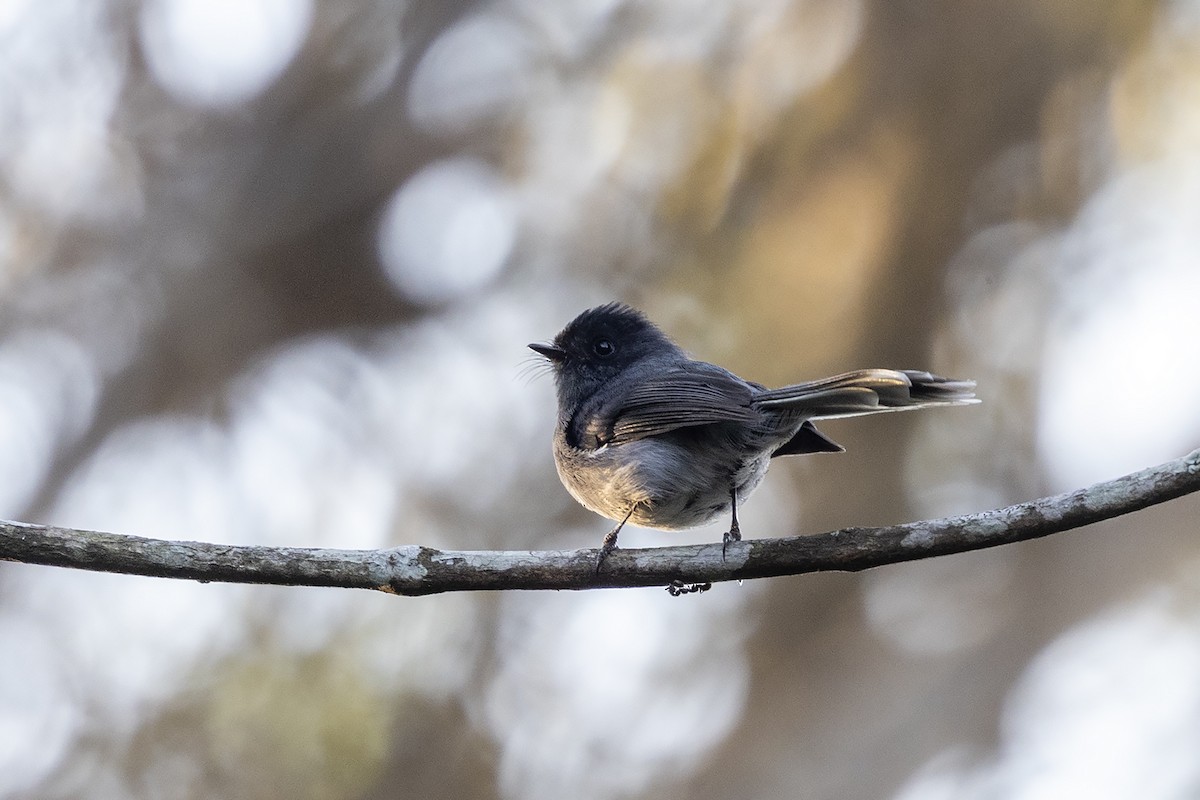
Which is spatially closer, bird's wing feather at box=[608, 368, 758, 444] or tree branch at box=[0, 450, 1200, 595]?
tree branch at box=[0, 450, 1200, 595]

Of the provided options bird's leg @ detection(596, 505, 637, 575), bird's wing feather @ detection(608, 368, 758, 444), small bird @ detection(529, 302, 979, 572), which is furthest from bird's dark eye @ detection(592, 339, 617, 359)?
bird's leg @ detection(596, 505, 637, 575)

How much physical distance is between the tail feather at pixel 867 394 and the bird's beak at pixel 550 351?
4.61ft

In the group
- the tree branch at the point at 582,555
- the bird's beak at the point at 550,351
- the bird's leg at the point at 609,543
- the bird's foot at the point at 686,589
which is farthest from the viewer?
the bird's beak at the point at 550,351

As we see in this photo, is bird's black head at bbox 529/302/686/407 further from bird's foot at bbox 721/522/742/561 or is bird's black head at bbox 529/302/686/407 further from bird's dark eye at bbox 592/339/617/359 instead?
bird's foot at bbox 721/522/742/561

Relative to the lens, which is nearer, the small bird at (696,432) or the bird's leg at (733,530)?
the bird's leg at (733,530)

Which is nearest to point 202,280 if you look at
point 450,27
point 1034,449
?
point 450,27

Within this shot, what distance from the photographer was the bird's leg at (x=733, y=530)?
3426 millimetres

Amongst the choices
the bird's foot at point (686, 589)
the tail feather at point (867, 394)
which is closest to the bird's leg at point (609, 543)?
the bird's foot at point (686, 589)

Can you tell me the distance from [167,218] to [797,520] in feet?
14.5

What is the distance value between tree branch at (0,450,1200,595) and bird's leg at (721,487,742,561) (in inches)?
1.2

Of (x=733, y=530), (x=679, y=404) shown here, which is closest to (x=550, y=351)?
(x=679, y=404)

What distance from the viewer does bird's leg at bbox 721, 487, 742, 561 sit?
3.43 m

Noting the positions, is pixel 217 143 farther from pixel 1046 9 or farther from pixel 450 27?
pixel 1046 9

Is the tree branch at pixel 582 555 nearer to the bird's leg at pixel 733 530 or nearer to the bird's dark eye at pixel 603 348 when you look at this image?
the bird's leg at pixel 733 530
